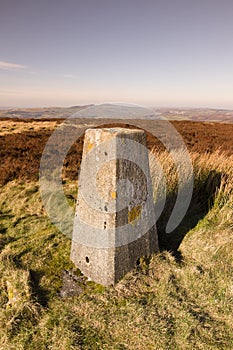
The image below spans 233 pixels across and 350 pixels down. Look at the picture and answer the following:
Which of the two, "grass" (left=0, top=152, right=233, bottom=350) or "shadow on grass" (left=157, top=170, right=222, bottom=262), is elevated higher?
"shadow on grass" (left=157, top=170, right=222, bottom=262)

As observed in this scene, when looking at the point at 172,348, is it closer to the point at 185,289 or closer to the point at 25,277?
the point at 185,289

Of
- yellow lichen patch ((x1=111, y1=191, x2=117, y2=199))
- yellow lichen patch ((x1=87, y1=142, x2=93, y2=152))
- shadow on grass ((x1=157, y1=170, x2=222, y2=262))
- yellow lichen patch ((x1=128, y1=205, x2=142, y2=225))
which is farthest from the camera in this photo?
shadow on grass ((x1=157, y1=170, x2=222, y2=262))

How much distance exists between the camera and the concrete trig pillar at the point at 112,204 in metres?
3.40

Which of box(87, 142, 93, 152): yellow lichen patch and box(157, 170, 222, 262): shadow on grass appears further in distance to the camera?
box(157, 170, 222, 262): shadow on grass

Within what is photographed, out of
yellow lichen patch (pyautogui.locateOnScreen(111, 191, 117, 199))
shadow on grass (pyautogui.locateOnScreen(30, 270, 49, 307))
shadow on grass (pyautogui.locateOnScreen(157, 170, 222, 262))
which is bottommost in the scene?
shadow on grass (pyautogui.locateOnScreen(30, 270, 49, 307))

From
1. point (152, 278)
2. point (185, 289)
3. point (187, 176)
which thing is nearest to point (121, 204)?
point (152, 278)

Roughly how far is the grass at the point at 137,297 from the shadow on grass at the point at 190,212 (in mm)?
25

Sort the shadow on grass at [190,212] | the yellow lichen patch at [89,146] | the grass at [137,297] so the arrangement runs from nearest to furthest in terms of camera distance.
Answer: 1. the grass at [137,297]
2. the yellow lichen patch at [89,146]
3. the shadow on grass at [190,212]

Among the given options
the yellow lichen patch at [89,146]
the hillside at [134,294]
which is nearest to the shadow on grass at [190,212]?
the hillside at [134,294]

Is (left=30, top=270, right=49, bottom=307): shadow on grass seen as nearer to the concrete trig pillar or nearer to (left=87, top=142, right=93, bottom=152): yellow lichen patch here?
the concrete trig pillar

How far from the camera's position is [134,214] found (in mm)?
3729

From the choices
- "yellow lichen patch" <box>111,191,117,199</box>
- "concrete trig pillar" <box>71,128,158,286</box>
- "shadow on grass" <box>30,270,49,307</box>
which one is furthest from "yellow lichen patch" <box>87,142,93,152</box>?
"shadow on grass" <box>30,270,49,307</box>

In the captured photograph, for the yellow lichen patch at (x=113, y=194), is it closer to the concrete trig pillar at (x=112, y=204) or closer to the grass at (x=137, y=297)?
the concrete trig pillar at (x=112, y=204)

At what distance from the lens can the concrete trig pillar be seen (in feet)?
11.2
